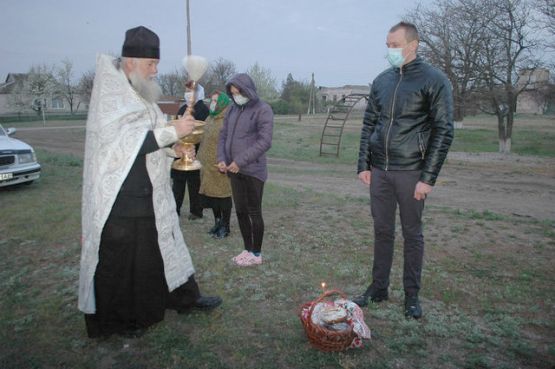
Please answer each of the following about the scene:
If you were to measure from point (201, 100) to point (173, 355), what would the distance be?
3995 mm

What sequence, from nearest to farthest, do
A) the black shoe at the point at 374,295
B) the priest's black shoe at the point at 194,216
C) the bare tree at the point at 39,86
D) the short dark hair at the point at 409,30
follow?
the short dark hair at the point at 409,30, the black shoe at the point at 374,295, the priest's black shoe at the point at 194,216, the bare tree at the point at 39,86

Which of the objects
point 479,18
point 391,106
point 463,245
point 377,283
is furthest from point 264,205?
point 479,18

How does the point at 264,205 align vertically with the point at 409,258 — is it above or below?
below

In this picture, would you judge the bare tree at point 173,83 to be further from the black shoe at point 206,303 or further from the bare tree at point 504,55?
the black shoe at point 206,303

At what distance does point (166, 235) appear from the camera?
3.21 metres

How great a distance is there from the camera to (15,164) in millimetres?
9062

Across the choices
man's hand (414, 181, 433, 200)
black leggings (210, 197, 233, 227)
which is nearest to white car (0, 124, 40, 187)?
black leggings (210, 197, 233, 227)

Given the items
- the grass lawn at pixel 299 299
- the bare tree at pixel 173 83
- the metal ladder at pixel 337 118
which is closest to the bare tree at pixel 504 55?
the metal ladder at pixel 337 118

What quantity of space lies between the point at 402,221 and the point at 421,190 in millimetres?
342

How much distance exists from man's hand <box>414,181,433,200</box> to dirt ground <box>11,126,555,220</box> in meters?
5.41

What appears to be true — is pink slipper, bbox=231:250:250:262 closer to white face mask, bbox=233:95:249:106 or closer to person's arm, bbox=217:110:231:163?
person's arm, bbox=217:110:231:163

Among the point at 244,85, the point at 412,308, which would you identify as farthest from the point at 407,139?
the point at 244,85

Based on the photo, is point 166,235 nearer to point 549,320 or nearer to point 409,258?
point 409,258

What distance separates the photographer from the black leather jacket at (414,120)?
3.24 meters
